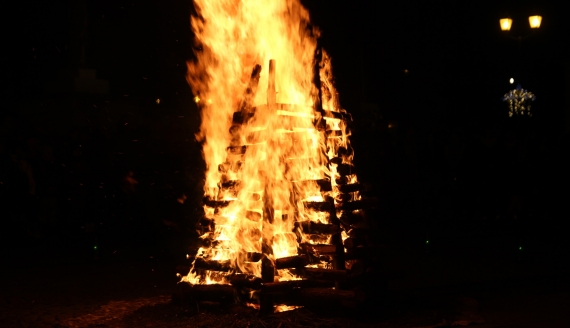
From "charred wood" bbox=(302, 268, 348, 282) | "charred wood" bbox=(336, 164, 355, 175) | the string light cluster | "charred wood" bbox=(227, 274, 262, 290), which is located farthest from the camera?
the string light cluster

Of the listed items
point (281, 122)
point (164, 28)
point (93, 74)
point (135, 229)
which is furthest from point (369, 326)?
point (164, 28)

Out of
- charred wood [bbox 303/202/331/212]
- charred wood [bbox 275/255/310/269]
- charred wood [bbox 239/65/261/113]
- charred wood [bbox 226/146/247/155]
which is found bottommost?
charred wood [bbox 275/255/310/269]

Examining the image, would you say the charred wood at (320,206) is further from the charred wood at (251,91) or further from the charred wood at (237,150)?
the charred wood at (251,91)

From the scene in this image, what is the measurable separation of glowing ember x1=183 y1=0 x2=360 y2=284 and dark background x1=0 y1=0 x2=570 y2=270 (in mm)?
1548

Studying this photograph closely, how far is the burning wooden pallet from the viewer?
19.4 ft

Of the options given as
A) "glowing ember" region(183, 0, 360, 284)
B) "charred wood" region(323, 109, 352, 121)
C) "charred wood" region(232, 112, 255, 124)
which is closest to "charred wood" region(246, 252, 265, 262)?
"glowing ember" region(183, 0, 360, 284)

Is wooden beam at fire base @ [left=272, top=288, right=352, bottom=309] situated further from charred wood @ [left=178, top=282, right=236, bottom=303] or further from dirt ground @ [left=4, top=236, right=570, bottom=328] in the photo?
charred wood @ [left=178, top=282, right=236, bottom=303]

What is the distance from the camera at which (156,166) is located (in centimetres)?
1155

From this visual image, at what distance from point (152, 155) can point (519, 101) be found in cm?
1854

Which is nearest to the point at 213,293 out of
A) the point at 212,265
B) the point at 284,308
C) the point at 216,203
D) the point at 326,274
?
the point at 212,265

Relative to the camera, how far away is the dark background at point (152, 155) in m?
10.7

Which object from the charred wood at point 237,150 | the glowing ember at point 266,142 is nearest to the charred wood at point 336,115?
the glowing ember at point 266,142

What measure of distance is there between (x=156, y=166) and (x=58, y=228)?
1789mm

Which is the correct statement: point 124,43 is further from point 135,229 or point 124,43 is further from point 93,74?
point 135,229
